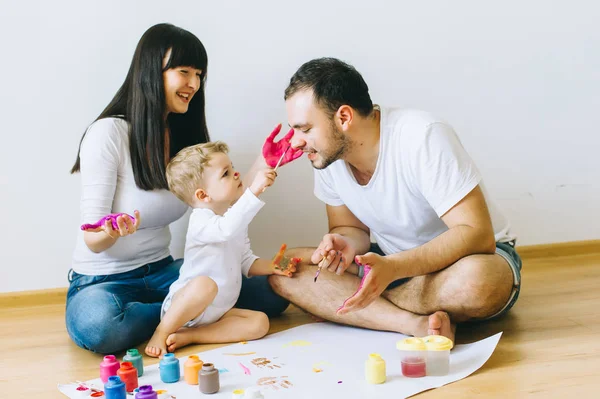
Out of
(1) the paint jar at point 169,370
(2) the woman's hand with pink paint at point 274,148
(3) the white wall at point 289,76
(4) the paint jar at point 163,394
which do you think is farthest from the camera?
(3) the white wall at point 289,76

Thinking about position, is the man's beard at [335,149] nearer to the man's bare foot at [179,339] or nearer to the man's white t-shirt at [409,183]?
the man's white t-shirt at [409,183]

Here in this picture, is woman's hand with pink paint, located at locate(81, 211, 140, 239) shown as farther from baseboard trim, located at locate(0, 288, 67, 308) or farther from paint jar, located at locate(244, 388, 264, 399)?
baseboard trim, located at locate(0, 288, 67, 308)

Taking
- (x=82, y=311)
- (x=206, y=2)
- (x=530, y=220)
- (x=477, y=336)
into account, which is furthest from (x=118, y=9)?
(x=530, y=220)

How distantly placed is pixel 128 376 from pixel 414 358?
622mm

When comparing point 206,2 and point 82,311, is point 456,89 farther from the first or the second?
point 82,311

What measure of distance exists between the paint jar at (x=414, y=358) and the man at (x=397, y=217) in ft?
0.48

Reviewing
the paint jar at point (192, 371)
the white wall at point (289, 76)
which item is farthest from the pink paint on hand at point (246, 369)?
the white wall at point (289, 76)

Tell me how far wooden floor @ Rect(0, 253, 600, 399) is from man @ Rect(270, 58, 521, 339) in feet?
0.43

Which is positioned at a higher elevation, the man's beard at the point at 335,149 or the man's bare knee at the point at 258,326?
the man's beard at the point at 335,149

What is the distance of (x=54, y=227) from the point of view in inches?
90.8

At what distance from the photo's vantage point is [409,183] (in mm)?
1755

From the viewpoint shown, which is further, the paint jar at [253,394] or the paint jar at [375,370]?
the paint jar at [375,370]

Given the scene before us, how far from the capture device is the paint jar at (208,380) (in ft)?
4.75

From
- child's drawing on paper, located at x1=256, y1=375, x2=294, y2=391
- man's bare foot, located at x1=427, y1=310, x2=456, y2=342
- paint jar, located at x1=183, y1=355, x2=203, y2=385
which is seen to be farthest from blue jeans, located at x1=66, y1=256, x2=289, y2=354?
man's bare foot, located at x1=427, y1=310, x2=456, y2=342
